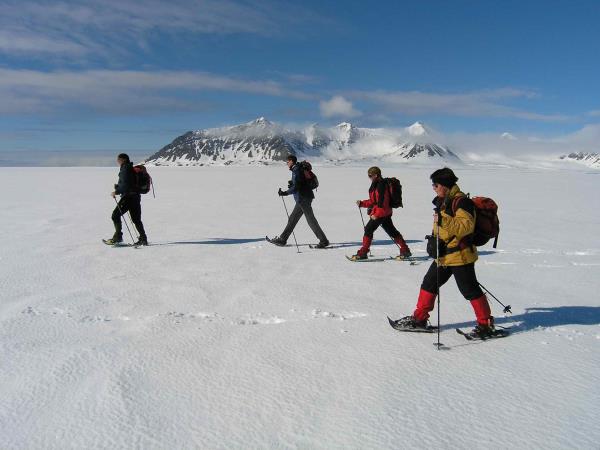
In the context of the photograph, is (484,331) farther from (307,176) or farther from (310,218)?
(307,176)

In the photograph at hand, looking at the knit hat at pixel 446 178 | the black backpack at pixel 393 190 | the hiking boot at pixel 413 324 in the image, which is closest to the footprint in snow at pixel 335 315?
the hiking boot at pixel 413 324

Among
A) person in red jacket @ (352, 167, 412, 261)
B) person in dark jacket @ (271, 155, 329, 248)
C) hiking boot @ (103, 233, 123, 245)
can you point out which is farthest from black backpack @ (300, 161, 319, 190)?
hiking boot @ (103, 233, 123, 245)

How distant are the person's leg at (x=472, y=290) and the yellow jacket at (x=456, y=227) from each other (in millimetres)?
73

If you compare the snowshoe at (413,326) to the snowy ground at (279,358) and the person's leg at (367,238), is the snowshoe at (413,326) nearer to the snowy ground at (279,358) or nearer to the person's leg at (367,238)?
the snowy ground at (279,358)

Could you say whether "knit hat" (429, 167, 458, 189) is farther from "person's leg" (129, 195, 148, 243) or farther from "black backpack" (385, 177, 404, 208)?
"person's leg" (129, 195, 148, 243)

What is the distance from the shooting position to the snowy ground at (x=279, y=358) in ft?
9.32

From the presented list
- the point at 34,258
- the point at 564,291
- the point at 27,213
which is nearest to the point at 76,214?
the point at 27,213

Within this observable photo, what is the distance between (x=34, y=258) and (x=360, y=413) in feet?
21.9

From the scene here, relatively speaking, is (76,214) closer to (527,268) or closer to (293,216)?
(293,216)

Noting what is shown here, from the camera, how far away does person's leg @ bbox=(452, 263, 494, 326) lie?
13.9 ft

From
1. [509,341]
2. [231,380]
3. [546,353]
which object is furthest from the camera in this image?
[509,341]

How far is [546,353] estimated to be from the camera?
3.99 m

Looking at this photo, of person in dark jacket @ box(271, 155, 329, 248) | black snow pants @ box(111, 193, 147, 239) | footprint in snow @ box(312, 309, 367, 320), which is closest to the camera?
footprint in snow @ box(312, 309, 367, 320)

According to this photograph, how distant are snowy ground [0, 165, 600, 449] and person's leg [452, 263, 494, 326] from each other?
0.25 meters
